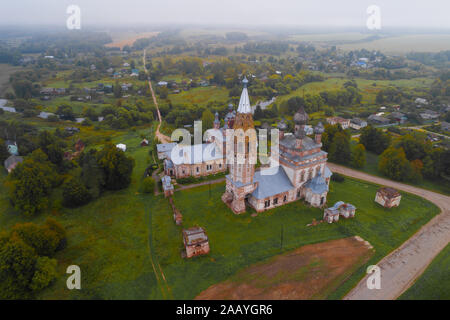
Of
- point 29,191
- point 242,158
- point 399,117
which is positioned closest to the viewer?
point 242,158

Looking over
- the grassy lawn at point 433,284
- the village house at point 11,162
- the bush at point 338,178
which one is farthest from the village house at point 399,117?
the village house at point 11,162

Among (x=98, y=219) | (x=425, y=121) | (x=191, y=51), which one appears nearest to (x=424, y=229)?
(x=98, y=219)

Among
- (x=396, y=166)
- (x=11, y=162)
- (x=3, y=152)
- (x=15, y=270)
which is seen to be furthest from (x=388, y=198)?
(x=3, y=152)

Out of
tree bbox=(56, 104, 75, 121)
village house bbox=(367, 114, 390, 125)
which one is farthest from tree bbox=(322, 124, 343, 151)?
tree bbox=(56, 104, 75, 121)

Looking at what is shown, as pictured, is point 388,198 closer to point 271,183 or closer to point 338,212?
point 338,212

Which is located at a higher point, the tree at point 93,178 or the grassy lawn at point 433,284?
the tree at point 93,178

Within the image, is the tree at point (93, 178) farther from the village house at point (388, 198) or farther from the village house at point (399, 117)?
the village house at point (399, 117)
